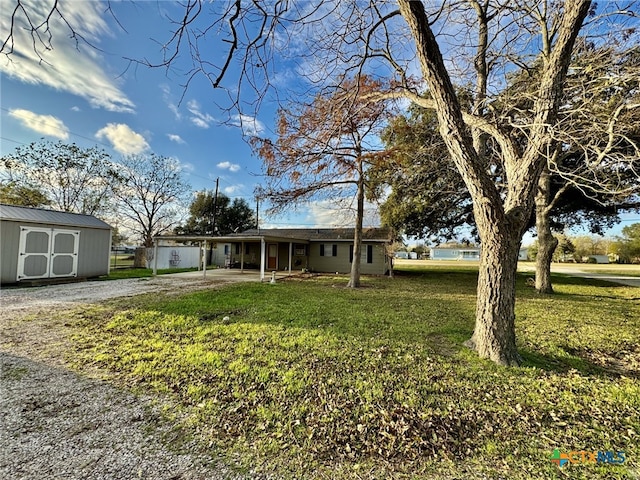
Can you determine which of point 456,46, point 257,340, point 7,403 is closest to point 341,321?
point 257,340

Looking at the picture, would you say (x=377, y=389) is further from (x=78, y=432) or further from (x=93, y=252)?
(x=93, y=252)

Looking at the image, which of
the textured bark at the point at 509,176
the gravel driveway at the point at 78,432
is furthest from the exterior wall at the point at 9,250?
the textured bark at the point at 509,176

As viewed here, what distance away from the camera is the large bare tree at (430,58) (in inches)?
98.5

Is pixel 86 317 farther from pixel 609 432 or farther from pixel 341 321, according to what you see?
pixel 609 432

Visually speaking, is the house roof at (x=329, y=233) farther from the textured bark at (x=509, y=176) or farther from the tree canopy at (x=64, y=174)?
the textured bark at (x=509, y=176)

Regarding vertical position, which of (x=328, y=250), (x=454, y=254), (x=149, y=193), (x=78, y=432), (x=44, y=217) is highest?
(x=149, y=193)

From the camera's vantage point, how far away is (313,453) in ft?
6.70

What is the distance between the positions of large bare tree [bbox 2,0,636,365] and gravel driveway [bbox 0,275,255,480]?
3018mm

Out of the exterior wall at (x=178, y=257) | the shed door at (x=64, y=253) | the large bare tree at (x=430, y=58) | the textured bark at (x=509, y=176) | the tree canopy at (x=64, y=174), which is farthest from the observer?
the exterior wall at (x=178, y=257)

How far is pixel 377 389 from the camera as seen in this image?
9.74ft

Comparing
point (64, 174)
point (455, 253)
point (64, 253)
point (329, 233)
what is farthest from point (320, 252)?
point (455, 253)

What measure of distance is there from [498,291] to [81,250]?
46.0 feet

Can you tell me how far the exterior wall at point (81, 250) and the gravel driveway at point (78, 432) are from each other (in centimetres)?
796

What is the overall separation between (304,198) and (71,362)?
8063 mm
